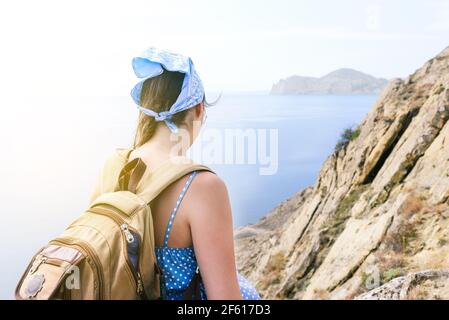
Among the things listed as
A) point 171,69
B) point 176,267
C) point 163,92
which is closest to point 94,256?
point 176,267

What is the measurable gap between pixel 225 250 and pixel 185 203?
32 cm

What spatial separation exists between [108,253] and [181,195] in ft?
1.54

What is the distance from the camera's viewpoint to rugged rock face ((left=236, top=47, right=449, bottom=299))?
38.1ft

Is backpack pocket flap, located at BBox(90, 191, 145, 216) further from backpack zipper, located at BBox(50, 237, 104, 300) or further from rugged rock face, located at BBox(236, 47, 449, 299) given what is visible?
rugged rock face, located at BBox(236, 47, 449, 299)

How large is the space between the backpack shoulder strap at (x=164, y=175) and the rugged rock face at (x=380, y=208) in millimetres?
7832

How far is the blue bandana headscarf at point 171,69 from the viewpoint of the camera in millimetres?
3123

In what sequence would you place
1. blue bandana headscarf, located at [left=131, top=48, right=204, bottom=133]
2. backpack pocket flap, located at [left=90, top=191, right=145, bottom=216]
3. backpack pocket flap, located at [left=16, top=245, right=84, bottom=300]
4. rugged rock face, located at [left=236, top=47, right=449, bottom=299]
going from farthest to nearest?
rugged rock face, located at [left=236, top=47, right=449, bottom=299] < blue bandana headscarf, located at [left=131, top=48, right=204, bottom=133] < backpack pocket flap, located at [left=90, top=191, right=145, bottom=216] < backpack pocket flap, located at [left=16, top=245, right=84, bottom=300]

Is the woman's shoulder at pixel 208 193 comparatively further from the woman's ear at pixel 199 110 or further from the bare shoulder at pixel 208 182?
the woman's ear at pixel 199 110

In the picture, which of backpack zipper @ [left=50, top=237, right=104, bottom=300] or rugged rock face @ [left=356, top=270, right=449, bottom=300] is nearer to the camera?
backpack zipper @ [left=50, top=237, right=104, bottom=300]

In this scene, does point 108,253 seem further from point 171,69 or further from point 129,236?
point 171,69

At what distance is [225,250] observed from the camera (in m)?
2.90

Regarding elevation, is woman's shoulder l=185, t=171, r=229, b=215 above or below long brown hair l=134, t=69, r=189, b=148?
below

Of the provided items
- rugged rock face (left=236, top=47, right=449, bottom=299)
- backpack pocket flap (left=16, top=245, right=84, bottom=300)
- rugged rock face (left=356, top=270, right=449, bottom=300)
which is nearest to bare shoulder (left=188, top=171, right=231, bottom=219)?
backpack pocket flap (left=16, top=245, right=84, bottom=300)
